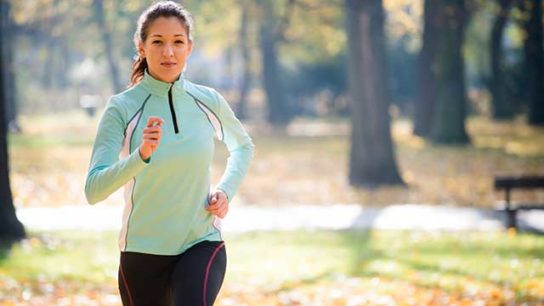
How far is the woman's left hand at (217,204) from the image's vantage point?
4.74 m

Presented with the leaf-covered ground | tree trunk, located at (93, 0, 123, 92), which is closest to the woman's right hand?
the leaf-covered ground

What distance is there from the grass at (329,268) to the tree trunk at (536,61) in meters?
25.2

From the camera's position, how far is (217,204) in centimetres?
474

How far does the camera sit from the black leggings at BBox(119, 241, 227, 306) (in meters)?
4.63

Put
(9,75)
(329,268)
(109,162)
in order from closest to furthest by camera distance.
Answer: (109,162) → (329,268) → (9,75)

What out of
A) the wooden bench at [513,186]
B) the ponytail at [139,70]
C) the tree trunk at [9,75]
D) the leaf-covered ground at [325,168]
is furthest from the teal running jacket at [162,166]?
the tree trunk at [9,75]

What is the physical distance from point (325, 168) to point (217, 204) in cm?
2247

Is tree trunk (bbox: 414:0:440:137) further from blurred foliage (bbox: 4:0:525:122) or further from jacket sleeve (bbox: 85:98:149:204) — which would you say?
jacket sleeve (bbox: 85:98:149:204)

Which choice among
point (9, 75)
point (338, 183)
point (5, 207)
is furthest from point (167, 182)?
point (9, 75)

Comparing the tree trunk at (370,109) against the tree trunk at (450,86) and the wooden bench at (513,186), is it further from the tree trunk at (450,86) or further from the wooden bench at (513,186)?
the tree trunk at (450,86)

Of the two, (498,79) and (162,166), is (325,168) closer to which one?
(498,79)

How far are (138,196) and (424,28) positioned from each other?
33.0 metres

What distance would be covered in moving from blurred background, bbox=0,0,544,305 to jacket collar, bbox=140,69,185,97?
523 cm

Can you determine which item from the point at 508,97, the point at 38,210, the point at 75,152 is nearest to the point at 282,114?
the point at 508,97
